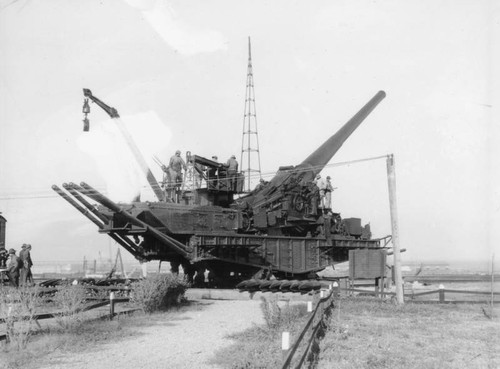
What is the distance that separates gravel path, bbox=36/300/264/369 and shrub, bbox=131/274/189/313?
0.61 metres

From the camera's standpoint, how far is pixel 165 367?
24.2ft

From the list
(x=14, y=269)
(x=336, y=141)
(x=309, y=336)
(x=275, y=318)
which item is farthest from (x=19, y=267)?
(x=336, y=141)

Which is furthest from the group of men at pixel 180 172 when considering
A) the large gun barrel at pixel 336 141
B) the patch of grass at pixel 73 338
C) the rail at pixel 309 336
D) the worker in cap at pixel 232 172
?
the rail at pixel 309 336

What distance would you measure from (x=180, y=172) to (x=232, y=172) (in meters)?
1.93

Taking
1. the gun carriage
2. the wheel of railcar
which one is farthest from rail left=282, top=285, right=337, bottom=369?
the wheel of railcar

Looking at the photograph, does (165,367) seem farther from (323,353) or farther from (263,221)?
(263,221)

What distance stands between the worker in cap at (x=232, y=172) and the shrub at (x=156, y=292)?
6.81m

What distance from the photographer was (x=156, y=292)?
42.7ft

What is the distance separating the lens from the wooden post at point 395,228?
1409cm

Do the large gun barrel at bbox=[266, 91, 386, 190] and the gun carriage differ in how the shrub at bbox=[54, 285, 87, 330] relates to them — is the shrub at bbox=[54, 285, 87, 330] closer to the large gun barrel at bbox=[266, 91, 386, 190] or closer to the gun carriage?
the gun carriage

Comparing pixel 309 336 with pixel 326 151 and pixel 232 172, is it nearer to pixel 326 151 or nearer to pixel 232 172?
pixel 232 172

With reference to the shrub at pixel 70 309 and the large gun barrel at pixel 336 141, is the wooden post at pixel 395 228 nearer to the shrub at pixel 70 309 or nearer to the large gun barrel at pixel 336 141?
the large gun barrel at pixel 336 141

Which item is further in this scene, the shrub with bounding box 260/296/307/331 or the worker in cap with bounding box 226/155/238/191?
the worker in cap with bounding box 226/155/238/191

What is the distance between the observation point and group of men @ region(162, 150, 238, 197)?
19.8 meters
